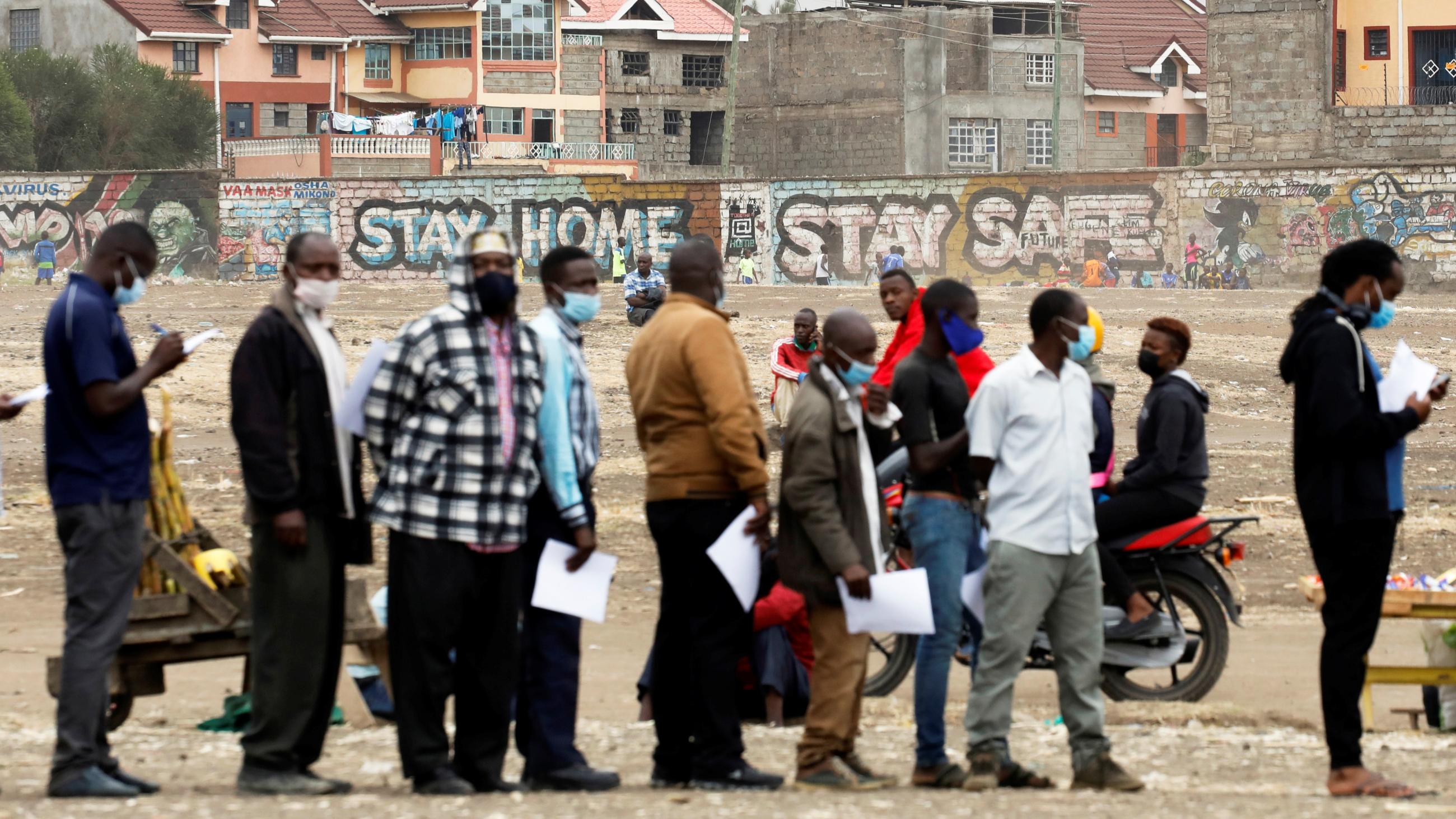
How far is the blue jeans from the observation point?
5789 mm

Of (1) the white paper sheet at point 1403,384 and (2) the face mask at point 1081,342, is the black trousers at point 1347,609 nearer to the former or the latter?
(1) the white paper sheet at point 1403,384

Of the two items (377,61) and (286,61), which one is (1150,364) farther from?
(377,61)

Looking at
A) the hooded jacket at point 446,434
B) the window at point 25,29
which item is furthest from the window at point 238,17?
the hooded jacket at point 446,434

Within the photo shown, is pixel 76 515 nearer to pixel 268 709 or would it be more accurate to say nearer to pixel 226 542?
pixel 268 709

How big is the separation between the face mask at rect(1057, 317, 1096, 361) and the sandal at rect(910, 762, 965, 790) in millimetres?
1348

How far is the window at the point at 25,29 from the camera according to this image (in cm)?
6169

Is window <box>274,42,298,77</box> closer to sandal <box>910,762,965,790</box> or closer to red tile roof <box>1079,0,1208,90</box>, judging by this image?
red tile roof <box>1079,0,1208,90</box>

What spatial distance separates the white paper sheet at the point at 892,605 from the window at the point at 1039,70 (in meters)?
60.3

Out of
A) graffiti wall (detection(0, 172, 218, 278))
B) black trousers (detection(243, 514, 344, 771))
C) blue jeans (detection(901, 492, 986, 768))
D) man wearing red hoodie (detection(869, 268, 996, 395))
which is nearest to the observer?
black trousers (detection(243, 514, 344, 771))

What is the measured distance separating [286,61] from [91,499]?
59371 mm

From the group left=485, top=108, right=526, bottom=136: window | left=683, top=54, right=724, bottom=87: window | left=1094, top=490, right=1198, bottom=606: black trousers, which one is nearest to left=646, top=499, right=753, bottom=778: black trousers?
left=1094, top=490, right=1198, bottom=606: black trousers

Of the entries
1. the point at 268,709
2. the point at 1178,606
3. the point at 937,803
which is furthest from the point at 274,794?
the point at 1178,606

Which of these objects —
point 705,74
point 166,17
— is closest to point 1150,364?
point 166,17

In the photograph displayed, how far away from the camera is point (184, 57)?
60531mm
